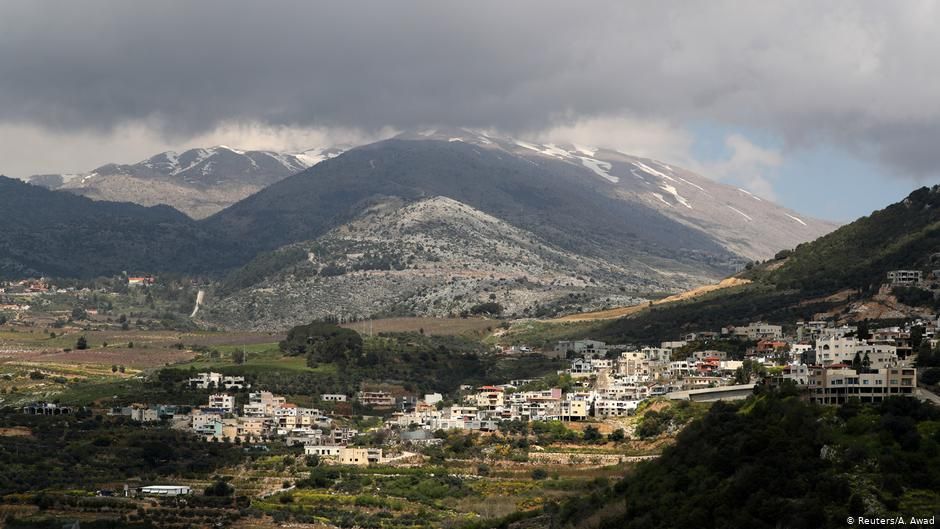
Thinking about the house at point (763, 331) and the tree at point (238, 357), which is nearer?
the house at point (763, 331)

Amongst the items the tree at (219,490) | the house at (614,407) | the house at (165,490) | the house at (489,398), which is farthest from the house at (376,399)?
the house at (165,490)

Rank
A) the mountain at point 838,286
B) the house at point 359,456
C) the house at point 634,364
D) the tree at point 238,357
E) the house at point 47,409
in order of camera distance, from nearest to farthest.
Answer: the house at point 359,456 < the house at point 47,409 < the house at point 634,364 < the mountain at point 838,286 < the tree at point 238,357

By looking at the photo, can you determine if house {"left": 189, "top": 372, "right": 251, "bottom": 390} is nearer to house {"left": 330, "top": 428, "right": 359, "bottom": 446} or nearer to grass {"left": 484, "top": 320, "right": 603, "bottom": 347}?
house {"left": 330, "top": 428, "right": 359, "bottom": 446}

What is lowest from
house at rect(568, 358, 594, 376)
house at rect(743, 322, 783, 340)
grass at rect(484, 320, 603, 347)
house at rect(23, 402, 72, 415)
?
house at rect(23, 402, 72, 415)

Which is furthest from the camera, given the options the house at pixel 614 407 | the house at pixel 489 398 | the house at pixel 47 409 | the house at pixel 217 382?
the house at pixel 217 382

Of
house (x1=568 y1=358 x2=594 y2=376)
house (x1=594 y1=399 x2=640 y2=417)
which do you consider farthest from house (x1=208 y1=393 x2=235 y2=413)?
house (x1=594 y1=399 x2=640 y2=417)

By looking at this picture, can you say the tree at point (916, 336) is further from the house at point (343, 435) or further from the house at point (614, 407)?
the house at point (343, 435)

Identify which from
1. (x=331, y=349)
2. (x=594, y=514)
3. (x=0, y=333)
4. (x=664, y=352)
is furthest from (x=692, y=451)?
(x=0, y=333)

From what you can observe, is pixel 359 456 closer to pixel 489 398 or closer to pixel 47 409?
pixel 489 398

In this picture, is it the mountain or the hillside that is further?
the mountain
